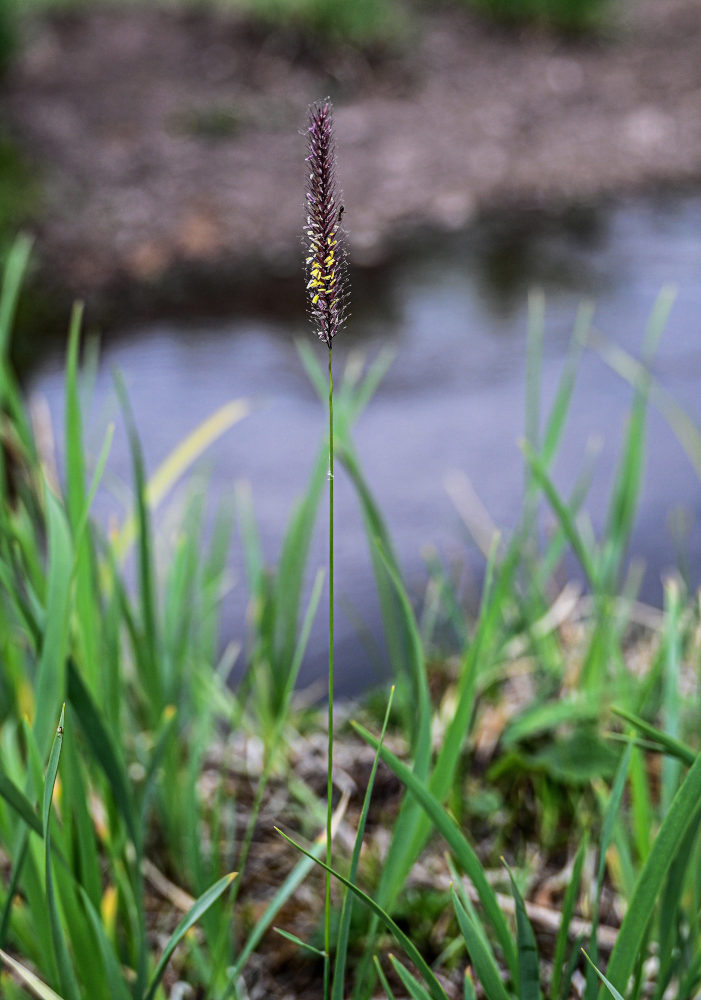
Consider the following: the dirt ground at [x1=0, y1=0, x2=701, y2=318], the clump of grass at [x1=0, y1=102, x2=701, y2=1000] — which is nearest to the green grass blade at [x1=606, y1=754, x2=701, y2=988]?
the clump of grass at [x1=0, y1=102, x2=701, y2=1000]

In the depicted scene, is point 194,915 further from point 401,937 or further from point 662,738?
point 662,738

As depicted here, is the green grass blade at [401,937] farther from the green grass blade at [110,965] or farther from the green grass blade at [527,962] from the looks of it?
the green grass blade at [110,965]

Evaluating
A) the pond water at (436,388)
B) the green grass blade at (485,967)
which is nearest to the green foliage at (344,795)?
the green grass blade at (485,967)

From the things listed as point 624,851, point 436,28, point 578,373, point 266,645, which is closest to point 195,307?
point 578,373

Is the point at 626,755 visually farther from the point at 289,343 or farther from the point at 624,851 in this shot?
the point at 289,343

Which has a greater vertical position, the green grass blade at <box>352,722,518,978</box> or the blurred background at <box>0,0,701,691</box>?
the blurred background at <box>0,0,701,691</box>

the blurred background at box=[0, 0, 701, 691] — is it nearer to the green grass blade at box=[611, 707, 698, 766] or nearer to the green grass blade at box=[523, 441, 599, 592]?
the green grass blade at box=[523, 441, 599, 592]
